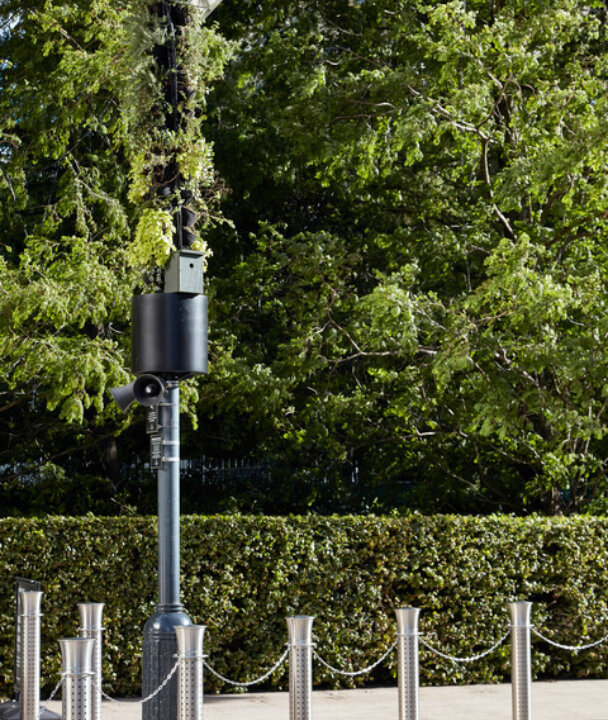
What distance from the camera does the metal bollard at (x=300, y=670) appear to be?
716cm

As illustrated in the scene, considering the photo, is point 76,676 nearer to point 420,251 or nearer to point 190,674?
point 190,674

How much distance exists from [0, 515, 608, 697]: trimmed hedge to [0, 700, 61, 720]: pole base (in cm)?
128

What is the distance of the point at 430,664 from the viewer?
12227 mm

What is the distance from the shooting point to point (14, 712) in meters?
9.37

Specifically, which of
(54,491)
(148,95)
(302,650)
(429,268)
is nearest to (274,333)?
(429,268)

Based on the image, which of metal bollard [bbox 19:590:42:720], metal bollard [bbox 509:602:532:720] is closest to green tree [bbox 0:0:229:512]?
metal bollard [bbox 19:590:42:720]

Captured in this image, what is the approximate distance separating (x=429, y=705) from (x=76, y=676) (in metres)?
5.43

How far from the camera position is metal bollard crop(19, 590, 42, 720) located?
841 centimetres

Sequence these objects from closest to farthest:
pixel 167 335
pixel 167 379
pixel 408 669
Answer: pixel 408 669 < pixel 167 335 < pixel 167 379

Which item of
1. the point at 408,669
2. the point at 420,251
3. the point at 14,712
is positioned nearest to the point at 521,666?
the point at 408,669

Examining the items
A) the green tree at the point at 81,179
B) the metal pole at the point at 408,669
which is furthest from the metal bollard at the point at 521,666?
the green tree at the point at 81,179

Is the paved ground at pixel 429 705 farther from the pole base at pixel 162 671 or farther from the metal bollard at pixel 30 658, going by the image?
the pole base at pixel 162 671

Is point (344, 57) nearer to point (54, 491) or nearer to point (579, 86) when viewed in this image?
point (579, 86)

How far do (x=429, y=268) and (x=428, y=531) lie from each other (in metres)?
4.49
